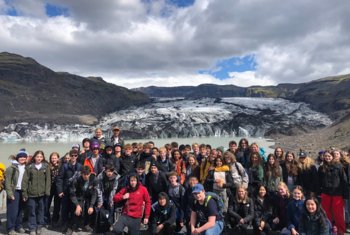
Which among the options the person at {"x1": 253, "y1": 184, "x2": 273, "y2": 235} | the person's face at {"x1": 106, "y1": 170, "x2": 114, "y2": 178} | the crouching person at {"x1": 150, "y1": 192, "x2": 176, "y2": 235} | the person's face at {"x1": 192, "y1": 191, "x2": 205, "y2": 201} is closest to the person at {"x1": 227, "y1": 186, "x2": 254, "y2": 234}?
the person at {"x1": 253, "y1": 184, "x2": 273, "y2": 235}

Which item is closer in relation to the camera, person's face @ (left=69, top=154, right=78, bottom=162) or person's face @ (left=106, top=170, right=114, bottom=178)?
person's face @ (left=106, top=170, right=114, bottom=178)

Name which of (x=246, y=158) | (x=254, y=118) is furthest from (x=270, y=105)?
(x=246, y=158)

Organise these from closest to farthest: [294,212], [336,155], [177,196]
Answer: [294,212]
[177,196]
[336,155]

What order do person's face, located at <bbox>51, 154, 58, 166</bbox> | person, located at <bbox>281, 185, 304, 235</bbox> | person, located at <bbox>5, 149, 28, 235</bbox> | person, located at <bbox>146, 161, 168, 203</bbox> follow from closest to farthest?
1. person, located at <bbox>281, 185, 304, 235</bbox>
2. person, located at <bbox>5, 149, 28, 235</bbox>
3. person, located at <bbox>146, 161, 168, 203</bbox>
4. person's face, located at <bbox>51, 154, 58, 166</bbox>

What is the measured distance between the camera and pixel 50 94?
311ft

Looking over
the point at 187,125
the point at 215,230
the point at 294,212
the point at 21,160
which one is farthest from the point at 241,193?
the point at 187,125

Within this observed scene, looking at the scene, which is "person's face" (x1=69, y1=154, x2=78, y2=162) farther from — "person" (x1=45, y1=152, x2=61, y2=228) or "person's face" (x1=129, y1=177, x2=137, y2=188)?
"person's face" (x1=129, y1=177, x2=137, y2=188)

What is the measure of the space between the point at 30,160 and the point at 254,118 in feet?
215

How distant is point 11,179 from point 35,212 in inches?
35.0

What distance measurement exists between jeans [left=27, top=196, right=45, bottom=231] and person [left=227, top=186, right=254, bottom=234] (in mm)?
3918

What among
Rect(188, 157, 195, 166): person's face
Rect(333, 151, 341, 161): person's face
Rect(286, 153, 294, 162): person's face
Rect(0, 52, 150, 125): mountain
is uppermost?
Rect(0, 52, 150, 125): mountain

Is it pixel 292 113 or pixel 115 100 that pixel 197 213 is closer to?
pixel 292 113

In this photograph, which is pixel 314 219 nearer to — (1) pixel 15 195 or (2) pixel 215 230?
(2) pixel 215 230

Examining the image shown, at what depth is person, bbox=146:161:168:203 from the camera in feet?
23.3
